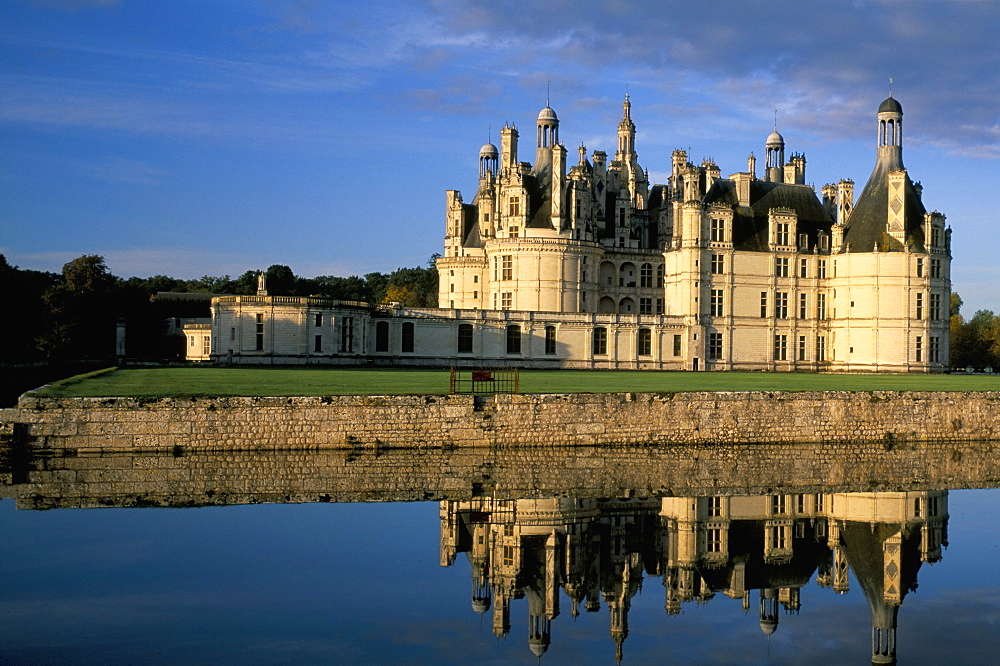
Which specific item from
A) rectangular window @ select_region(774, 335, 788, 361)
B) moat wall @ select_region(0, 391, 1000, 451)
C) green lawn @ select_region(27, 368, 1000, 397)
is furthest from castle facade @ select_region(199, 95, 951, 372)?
moat wall @ select_region(0, 391, 1000, 451)

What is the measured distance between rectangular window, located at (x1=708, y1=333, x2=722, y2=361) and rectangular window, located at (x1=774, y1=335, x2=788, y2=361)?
3503 mm

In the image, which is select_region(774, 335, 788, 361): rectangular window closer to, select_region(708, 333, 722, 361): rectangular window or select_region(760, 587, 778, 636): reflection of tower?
select_region(708, 333, 722, 361): rectangular window

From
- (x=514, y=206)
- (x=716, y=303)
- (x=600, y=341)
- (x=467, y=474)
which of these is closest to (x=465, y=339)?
(x=600, y=341)

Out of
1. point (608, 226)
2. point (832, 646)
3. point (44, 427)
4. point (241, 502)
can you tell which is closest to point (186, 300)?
point (608, 226)

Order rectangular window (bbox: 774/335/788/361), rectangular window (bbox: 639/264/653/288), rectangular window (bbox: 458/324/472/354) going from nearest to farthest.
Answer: rectangular window (bbox: 458/324/472/354) < rectangular window (bbox: 774/335/788/361) < rectangular window (bbox: 639/264/653/288)

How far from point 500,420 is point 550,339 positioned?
95.3ft

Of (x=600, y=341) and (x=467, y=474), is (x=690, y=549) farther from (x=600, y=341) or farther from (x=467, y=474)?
(x=600, y=341)

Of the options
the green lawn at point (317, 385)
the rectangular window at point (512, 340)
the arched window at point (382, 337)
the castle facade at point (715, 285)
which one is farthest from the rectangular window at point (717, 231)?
the green lawn at point (317, 385)

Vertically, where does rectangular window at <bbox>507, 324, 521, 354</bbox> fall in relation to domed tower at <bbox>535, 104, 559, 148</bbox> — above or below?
below

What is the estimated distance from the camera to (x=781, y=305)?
196 ft

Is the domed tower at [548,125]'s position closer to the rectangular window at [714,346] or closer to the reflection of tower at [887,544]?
the rectangular window at [714,346]

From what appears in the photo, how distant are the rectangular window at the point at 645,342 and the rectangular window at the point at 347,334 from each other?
1593cm

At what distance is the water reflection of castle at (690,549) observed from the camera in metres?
13.2

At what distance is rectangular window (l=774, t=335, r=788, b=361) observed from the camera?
2347 inches
